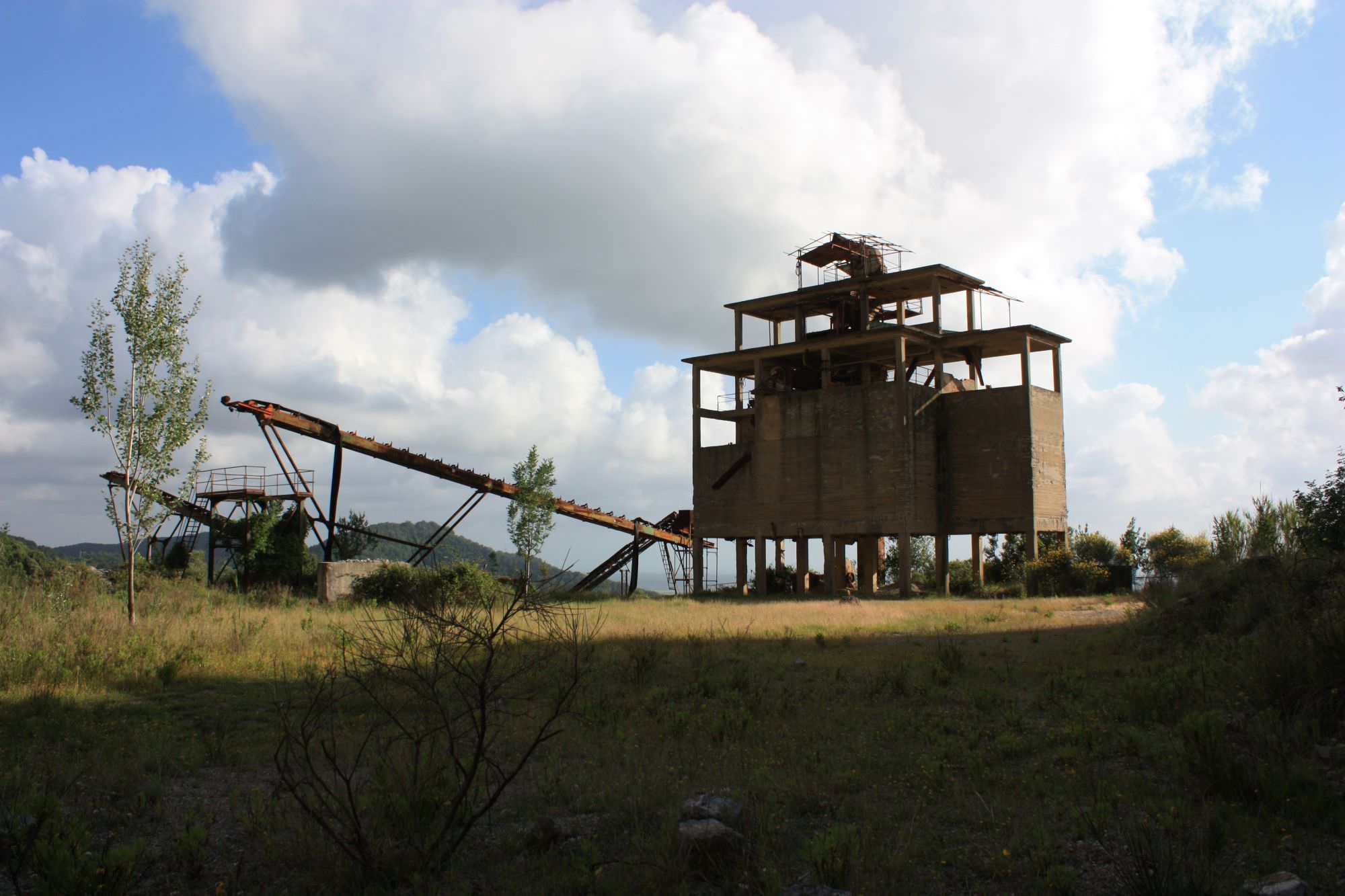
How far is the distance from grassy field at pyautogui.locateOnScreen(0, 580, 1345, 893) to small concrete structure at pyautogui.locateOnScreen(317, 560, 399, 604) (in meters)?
13.8

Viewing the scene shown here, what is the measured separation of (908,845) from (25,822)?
6708 millimetres

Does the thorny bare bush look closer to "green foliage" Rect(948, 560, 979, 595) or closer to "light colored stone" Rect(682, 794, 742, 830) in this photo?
"light colored stone" Rect(682, 794, 742, 830)

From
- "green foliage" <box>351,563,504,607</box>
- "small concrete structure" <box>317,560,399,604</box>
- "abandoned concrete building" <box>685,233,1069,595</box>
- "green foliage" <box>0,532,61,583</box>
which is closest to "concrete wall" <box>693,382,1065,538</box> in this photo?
"abandoned concrete building" <box>685,233,1069,595</box>

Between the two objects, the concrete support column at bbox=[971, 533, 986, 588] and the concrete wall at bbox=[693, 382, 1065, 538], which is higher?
the concrete wall at bbox=[693, 382, 1065, 538]

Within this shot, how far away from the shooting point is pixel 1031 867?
621 cm

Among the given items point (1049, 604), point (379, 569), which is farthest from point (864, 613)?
point (379, 569)

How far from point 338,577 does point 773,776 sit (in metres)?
24.6

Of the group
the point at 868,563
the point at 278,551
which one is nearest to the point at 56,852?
the point at 278,551

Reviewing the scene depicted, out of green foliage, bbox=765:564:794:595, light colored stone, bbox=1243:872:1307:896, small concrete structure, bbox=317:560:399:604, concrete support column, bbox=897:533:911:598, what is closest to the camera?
light colored stone, bbox=1243:872:1307:896

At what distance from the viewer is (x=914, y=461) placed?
1331 inches

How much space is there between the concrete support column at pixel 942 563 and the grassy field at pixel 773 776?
19834 millimetres

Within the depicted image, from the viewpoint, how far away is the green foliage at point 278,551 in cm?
3331

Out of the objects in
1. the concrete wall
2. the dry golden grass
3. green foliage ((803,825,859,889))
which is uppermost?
the concrete wall

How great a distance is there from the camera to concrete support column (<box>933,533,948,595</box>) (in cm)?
3544
